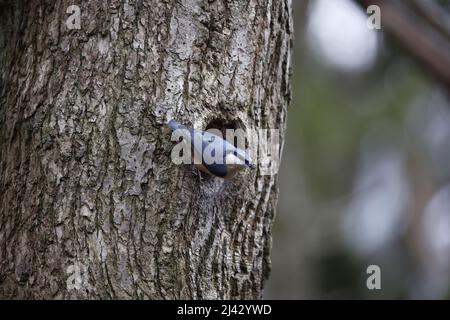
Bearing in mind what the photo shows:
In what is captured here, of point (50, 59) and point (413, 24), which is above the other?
point (413, 24)

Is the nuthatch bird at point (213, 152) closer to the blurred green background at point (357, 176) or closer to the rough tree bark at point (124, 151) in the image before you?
the rough tree bark at point (124, 151)

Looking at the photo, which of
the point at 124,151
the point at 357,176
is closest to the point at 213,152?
the point at 124,151

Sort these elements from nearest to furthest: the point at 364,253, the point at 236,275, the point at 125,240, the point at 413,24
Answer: the point at 125,240 → the point at 236,275 → the point at 413,24 → the point at 364,253

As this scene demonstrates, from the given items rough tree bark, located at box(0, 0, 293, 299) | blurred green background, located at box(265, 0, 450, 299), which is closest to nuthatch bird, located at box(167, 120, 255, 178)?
rough tree bark, located at box(0, 0, 293, 299)

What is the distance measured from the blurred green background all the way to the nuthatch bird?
535cm

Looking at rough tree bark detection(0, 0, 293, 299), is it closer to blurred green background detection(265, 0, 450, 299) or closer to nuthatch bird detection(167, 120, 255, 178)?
nuthatch bird detection(167, 120, 255, 178)

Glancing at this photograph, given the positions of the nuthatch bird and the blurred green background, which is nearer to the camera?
the nuthatch bird

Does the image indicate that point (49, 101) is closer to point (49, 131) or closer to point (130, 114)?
point (49, 131)

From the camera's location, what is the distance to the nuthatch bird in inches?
102

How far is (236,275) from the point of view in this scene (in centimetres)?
285

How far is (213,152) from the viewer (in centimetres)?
259

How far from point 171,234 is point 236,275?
340 mm

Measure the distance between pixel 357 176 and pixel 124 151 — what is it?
7262mm
